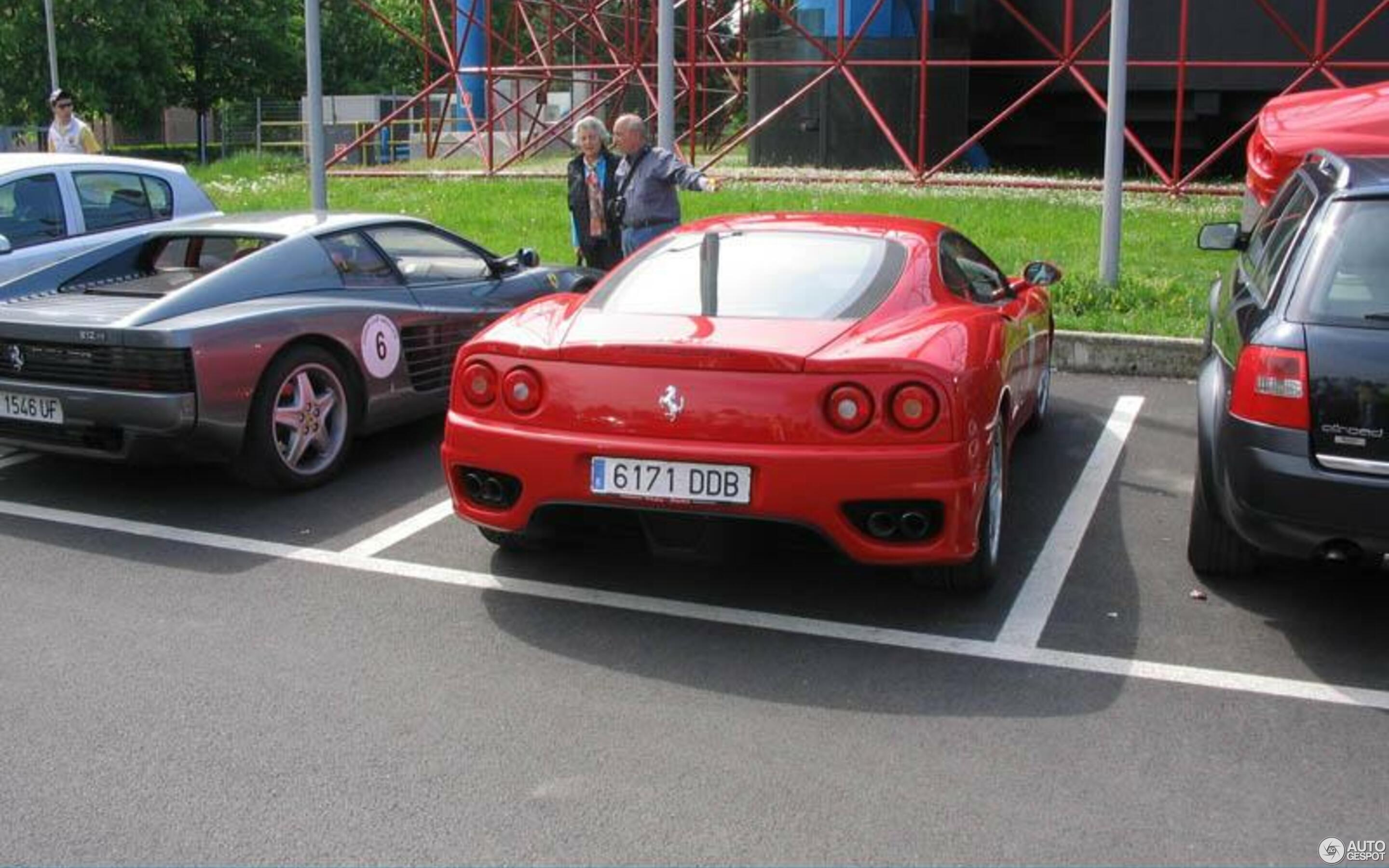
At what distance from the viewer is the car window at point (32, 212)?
8.15 meters

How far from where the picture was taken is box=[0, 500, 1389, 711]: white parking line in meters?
4.18

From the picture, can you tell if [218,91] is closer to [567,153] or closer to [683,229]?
[567,153]

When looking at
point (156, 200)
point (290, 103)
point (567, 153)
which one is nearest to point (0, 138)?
point (290, 103)

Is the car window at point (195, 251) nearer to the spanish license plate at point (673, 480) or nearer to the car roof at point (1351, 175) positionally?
the spanish license plate at point (673, 480)

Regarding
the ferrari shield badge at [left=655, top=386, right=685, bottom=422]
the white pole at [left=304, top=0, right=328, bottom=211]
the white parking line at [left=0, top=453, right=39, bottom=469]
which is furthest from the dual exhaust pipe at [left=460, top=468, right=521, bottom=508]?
the white pole at [left=304, top=0, right=328, bottom=211]

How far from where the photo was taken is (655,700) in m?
4.08

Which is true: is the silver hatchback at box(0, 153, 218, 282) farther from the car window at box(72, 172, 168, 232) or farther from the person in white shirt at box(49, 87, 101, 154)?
the person in white shirt at box(49, 87, 101, 154)

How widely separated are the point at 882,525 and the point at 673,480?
2.24ft

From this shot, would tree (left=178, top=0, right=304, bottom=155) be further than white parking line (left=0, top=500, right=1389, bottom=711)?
Yes

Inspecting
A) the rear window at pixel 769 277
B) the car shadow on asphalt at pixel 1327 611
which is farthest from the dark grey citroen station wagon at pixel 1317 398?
the rear window at pixel 769 277

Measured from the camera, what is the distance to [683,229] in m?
5.86

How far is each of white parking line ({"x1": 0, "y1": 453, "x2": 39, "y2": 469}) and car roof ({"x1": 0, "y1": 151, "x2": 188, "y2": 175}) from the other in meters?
2.04

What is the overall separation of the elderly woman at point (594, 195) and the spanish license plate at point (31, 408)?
389 centimetres

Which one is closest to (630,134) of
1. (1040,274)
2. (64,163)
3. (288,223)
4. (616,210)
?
(616,210)
